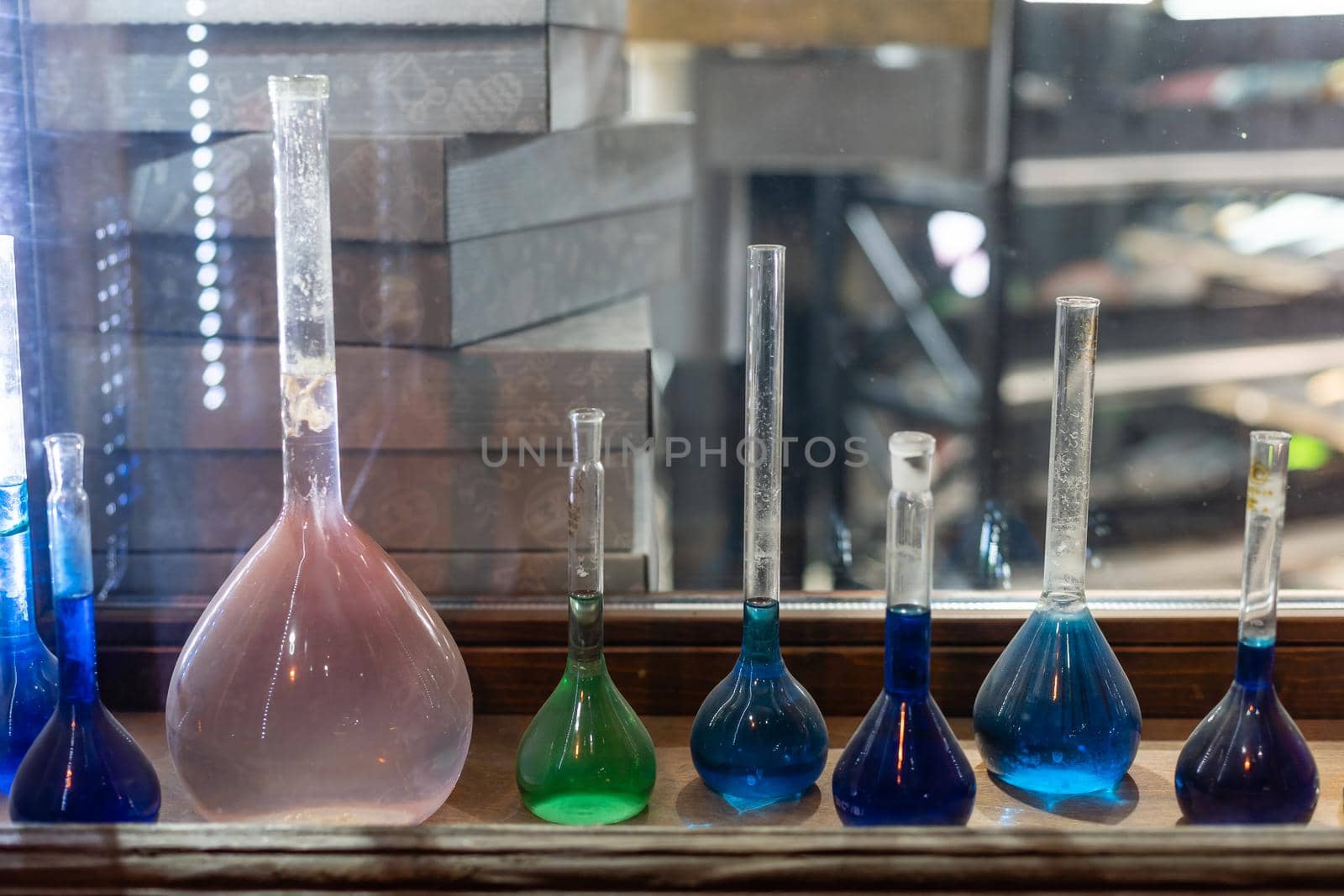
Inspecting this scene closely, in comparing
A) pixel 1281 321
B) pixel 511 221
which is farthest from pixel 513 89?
pixel 1281 321

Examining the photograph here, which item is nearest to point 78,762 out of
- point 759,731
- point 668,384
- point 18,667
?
point 18,667

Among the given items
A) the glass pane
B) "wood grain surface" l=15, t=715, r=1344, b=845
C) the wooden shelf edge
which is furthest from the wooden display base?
the glass pane

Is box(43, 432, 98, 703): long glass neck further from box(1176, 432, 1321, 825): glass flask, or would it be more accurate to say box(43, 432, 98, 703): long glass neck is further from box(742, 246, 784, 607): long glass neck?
box(1176, 432, 1321, 825): glass flask

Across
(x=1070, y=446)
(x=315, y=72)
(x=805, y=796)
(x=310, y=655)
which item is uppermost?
(x=315, y=72)

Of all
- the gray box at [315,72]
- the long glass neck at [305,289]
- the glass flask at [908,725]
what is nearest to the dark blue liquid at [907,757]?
the glass flask at [908,725]

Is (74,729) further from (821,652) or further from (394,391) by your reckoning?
(821,652)

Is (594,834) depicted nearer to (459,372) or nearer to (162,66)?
(459,372)

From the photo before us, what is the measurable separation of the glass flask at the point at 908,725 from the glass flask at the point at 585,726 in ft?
0.42

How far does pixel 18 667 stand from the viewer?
834 mm

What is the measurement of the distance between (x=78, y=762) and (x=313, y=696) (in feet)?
0.45

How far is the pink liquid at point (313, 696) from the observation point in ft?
2.44

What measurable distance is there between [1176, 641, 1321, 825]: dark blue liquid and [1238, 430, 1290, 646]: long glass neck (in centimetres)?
1

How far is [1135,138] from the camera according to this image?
3.34 ft

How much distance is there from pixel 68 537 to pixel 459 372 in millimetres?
300
